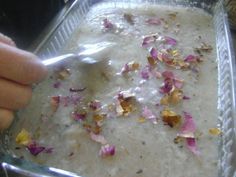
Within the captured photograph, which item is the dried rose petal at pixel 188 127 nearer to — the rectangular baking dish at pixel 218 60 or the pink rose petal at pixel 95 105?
the rectangular baking dish at pixel 218 60

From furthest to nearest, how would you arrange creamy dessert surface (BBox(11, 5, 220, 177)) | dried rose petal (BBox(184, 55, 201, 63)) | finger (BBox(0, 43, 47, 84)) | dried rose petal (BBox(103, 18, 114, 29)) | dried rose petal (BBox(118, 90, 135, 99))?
1. dried rose petal (BBox(103, 18, 114, 29))
2. dried rose petal (BBox(184, 55, 201, 63))
3. dried rose petal (BBox(118, 90, 135, 99))
4. creamy dessert surface (BBox(11, 5, 220, 177))
5. finger (BBox(0, 43, 47, 84))

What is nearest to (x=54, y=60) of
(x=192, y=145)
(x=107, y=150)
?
(x=107, y=150)

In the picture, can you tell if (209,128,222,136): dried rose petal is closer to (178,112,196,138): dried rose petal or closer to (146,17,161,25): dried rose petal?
(178,112,196,138): dried rose petal

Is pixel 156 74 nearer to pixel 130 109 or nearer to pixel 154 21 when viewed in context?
pixel 130 109

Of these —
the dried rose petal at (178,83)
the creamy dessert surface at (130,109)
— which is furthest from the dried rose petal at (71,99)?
the dried rose petal at (178,83)

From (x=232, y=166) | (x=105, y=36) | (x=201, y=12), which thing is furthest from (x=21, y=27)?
(x=232, y=166)

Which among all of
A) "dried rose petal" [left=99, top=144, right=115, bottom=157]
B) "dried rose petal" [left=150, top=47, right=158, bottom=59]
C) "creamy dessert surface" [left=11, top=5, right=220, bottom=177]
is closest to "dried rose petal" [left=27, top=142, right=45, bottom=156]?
"creamy dessert surface" [left=11, top=5, right=220, bottom=177]
